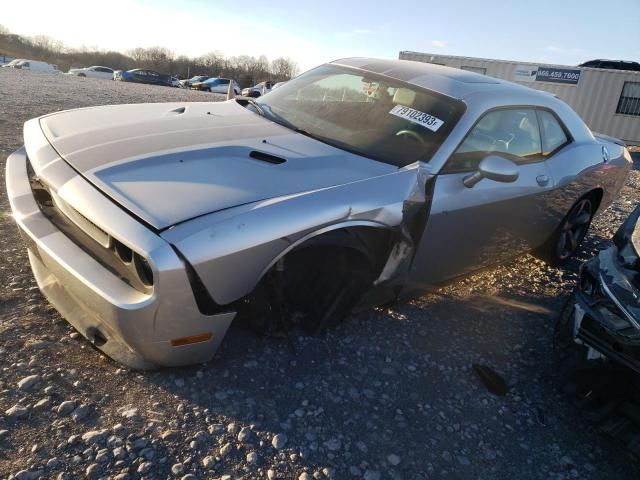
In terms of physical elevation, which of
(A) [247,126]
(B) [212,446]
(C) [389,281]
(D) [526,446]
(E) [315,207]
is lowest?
(D) [526,446]

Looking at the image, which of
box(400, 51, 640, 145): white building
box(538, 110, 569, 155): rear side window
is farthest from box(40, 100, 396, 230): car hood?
box(400, 51, 640, 145): white building

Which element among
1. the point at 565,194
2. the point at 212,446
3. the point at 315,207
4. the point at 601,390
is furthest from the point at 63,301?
the point at 565,194

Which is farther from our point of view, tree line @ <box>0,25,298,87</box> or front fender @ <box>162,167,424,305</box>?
tree line @ <box>0,25,298,87</box>

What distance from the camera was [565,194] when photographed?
3.72 metres

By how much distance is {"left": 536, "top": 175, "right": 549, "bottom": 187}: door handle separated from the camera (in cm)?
340

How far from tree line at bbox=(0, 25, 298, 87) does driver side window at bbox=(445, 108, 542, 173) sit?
60.2 metres

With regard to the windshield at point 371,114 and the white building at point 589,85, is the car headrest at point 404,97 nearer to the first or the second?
the windshield at point 371,114

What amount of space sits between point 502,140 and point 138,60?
77.4 metres

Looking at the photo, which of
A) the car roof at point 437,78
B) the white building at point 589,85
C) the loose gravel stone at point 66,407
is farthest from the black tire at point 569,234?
the white building at point 589,85

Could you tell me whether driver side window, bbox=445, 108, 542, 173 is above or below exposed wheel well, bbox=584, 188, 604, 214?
above

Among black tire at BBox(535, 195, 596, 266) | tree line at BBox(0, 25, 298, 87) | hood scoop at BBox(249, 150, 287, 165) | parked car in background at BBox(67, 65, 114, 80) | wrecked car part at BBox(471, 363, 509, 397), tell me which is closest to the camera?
hood scoop at BBox(249, 150, 287, 165)

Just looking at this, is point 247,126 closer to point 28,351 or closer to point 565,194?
point 28,351

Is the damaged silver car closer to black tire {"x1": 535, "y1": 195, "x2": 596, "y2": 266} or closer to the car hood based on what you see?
the car hood

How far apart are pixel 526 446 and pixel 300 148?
6.07 feet
